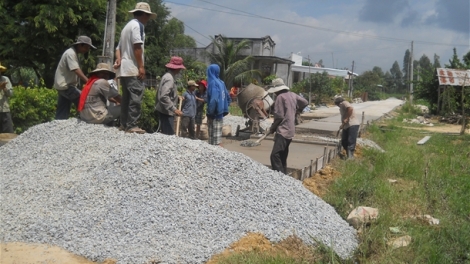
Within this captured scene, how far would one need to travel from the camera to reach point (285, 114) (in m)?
6.86

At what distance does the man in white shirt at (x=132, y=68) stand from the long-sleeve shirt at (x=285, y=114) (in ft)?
6.51

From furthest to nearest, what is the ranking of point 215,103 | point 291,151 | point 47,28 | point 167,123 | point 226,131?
point 47,28
point 226,131
point 291,151
point 215,103
point 167,123

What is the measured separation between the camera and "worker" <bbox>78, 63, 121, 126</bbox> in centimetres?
612

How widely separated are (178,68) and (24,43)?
12527mm

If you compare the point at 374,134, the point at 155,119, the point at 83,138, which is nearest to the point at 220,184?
the point at 83,138

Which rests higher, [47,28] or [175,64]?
[47,28]

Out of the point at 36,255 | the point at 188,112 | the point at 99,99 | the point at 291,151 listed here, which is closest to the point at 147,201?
the point at 36,255

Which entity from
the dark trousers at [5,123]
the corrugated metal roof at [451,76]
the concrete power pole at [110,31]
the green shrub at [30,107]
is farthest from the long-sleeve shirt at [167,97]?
the corrugated metal roof at [451,76]

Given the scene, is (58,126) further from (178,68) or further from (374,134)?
(374,134)

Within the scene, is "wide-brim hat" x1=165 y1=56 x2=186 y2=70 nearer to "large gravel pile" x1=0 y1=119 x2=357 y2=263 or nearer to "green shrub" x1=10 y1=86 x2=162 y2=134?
"large gravel pile" x1=0 y1=119 x2=357 y2=263

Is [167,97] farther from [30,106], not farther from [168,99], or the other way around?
[30,106]

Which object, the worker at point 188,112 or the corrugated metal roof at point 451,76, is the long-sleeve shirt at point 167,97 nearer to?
the worker at point 188,112

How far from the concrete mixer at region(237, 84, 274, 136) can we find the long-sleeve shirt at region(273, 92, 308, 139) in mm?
4374

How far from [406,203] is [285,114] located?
1974 mm
